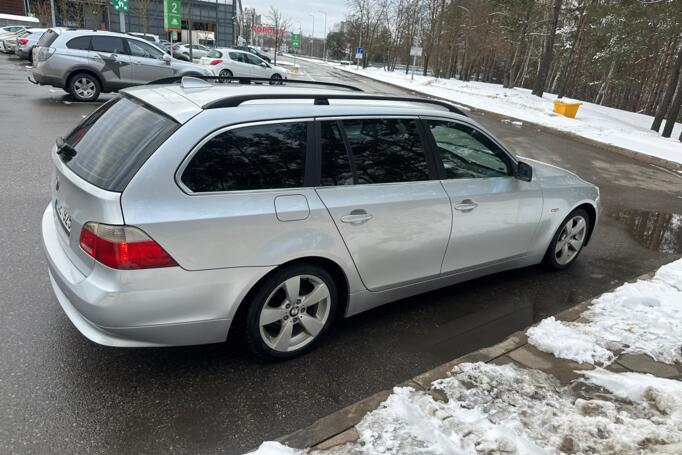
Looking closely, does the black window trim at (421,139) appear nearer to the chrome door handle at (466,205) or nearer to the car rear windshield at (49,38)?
the chrome door handle at (466,205)

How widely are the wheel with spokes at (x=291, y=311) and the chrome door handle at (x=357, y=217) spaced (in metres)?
0.36

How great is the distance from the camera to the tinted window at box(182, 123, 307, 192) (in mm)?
2771

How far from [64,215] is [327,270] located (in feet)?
5.44

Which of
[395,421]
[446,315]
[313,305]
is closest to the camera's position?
[395,421]

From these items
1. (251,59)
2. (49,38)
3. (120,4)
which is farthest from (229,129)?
(120,4)

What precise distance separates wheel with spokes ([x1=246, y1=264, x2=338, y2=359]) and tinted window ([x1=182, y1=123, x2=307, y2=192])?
Result: 58cm

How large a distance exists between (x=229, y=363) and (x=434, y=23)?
48130 mm

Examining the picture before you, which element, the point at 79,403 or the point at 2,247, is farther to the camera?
the point at 2,247

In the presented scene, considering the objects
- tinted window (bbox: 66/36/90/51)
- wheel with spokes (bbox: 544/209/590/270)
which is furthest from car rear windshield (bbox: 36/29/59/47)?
wheel with spokes (bbox: 544/209/590/270)

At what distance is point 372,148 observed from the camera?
347 cm

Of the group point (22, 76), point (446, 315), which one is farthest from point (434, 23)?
point (446, 315)

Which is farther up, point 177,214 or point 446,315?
point 177,214

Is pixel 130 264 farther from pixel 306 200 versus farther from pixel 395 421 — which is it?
pixel 395 421

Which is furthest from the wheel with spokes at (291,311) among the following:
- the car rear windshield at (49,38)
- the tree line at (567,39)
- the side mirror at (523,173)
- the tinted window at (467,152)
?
the tree line at (567,39)
